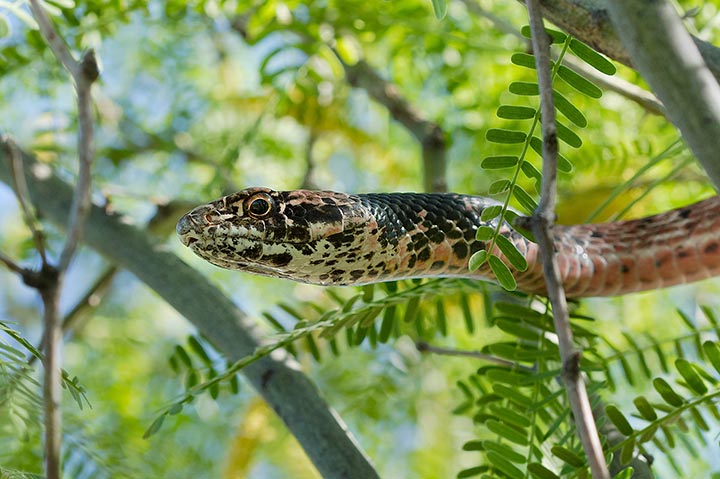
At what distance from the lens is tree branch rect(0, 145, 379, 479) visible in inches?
55.9

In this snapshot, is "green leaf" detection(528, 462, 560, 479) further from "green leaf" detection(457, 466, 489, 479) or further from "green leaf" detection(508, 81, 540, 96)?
"green leaf" detection(508, 81, 540, 96)

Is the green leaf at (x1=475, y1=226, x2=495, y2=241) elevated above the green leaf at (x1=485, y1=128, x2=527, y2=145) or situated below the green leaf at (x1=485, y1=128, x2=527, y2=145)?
below

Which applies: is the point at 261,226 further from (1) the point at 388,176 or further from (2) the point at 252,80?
(2) the point at 252,80

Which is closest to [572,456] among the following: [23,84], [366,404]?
[366,404]

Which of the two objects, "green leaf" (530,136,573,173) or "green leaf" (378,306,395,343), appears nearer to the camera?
"green leaf" (530,136,573,173)

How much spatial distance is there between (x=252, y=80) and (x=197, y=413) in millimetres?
1356

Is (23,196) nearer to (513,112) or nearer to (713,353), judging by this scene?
(513,112)

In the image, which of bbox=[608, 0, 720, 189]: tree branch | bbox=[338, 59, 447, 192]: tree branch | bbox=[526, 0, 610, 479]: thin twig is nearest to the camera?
bbox=[608, 0, 720, 189]: tree branch

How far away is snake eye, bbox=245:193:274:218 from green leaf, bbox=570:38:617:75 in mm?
473

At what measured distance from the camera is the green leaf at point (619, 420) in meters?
1.17

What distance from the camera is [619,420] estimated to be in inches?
46.1

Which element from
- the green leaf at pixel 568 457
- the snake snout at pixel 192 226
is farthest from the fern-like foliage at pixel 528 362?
the snake snout at pixel 192 226

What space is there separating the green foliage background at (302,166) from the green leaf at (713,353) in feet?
1.03

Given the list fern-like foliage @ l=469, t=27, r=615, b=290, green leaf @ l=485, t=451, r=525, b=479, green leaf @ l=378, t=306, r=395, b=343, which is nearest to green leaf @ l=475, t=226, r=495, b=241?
fern-like foliage @ l=469, t=27, r=615, b=290
